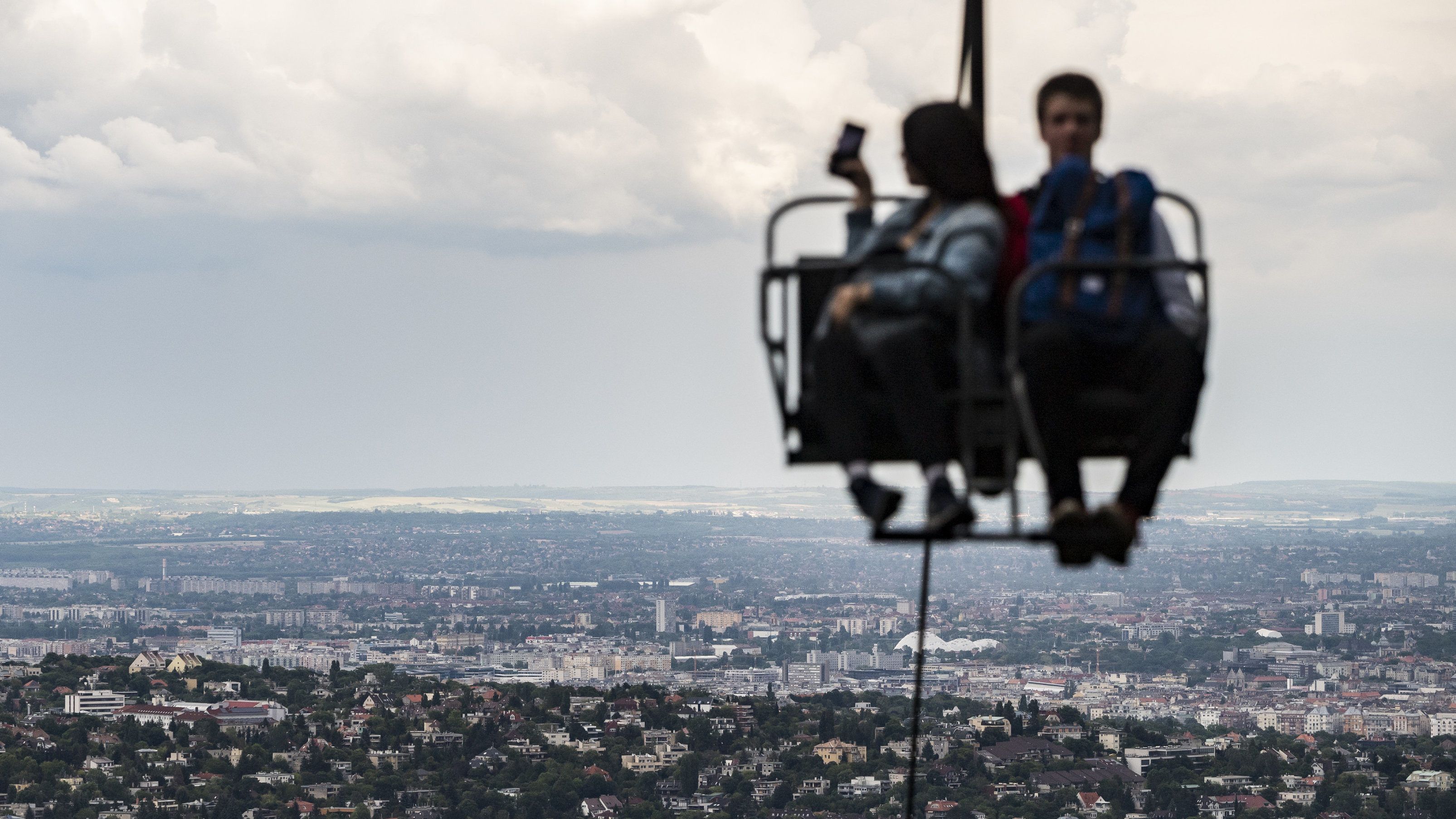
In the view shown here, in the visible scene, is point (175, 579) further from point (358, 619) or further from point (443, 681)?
point (443, 681)

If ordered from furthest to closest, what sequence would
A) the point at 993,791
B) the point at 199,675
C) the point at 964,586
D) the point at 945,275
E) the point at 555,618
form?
1. the point at 964,586
2. the point at 555,618
3. the point at 199,675
4. the point at 993,791
5. the point at 945,275

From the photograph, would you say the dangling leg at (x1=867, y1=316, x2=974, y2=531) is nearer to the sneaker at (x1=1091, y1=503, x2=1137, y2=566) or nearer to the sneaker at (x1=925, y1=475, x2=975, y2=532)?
the sneaker at (x1=925, y1=475, x2=975, y2=532)

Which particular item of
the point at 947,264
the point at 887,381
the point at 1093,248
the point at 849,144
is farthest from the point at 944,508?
the point at 849,144

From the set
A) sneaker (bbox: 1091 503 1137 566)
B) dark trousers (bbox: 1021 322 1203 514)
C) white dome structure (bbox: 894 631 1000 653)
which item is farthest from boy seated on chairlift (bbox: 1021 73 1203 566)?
white dome structure (bbox: 894 631 1000 653)

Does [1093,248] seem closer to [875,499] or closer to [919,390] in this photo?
[919,390]

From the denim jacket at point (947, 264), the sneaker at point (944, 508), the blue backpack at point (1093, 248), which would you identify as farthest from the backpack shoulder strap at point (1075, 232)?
the sneaker at point (944, 508)

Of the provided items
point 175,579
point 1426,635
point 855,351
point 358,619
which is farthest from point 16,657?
point 855,351
